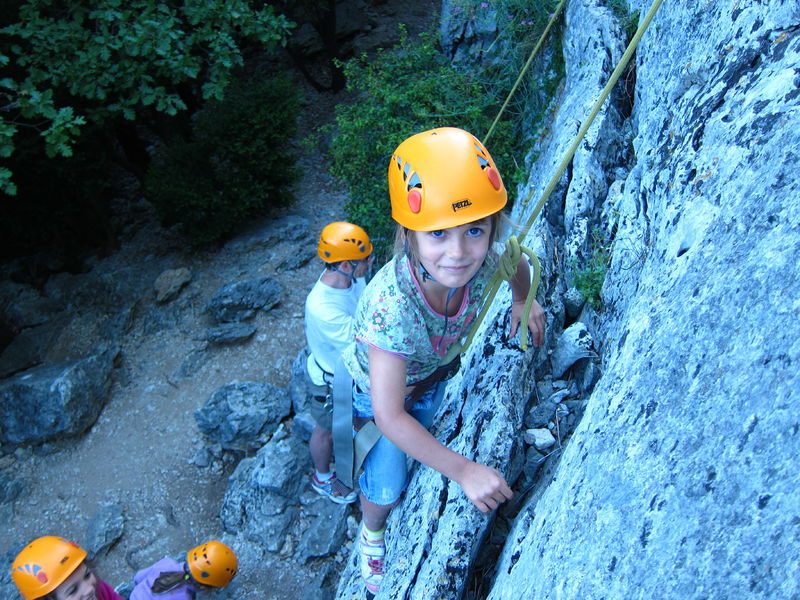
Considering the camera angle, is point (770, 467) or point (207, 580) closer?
point (770, 467)

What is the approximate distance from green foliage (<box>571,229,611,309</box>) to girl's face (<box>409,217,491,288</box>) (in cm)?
118

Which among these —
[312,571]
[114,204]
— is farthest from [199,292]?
[312,571]

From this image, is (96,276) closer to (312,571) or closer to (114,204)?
(114,204)

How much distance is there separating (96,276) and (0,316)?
5.51ft

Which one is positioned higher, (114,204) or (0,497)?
(114,204)

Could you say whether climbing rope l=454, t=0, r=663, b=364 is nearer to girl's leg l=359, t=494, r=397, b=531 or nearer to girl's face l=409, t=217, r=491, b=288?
girl's face l=409, t=217, r=491, b=288

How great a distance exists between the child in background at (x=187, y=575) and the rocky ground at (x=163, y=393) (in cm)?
73

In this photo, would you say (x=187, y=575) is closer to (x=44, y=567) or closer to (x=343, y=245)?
(x=44, y=567)

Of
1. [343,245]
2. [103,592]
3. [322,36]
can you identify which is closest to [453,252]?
[343,245]

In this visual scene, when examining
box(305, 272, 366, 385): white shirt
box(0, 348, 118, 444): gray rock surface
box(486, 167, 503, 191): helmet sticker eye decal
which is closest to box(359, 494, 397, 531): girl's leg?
box(305, 272, 366, 385): white shirt

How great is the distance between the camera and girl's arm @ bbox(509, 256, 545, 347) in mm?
2928

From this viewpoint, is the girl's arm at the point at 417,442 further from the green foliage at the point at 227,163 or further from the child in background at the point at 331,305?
the green foliage at the point at 227,163

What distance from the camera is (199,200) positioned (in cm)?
938

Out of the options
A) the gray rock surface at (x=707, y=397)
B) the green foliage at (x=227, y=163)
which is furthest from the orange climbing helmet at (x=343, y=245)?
the green foliage at (x=227, y=163)
